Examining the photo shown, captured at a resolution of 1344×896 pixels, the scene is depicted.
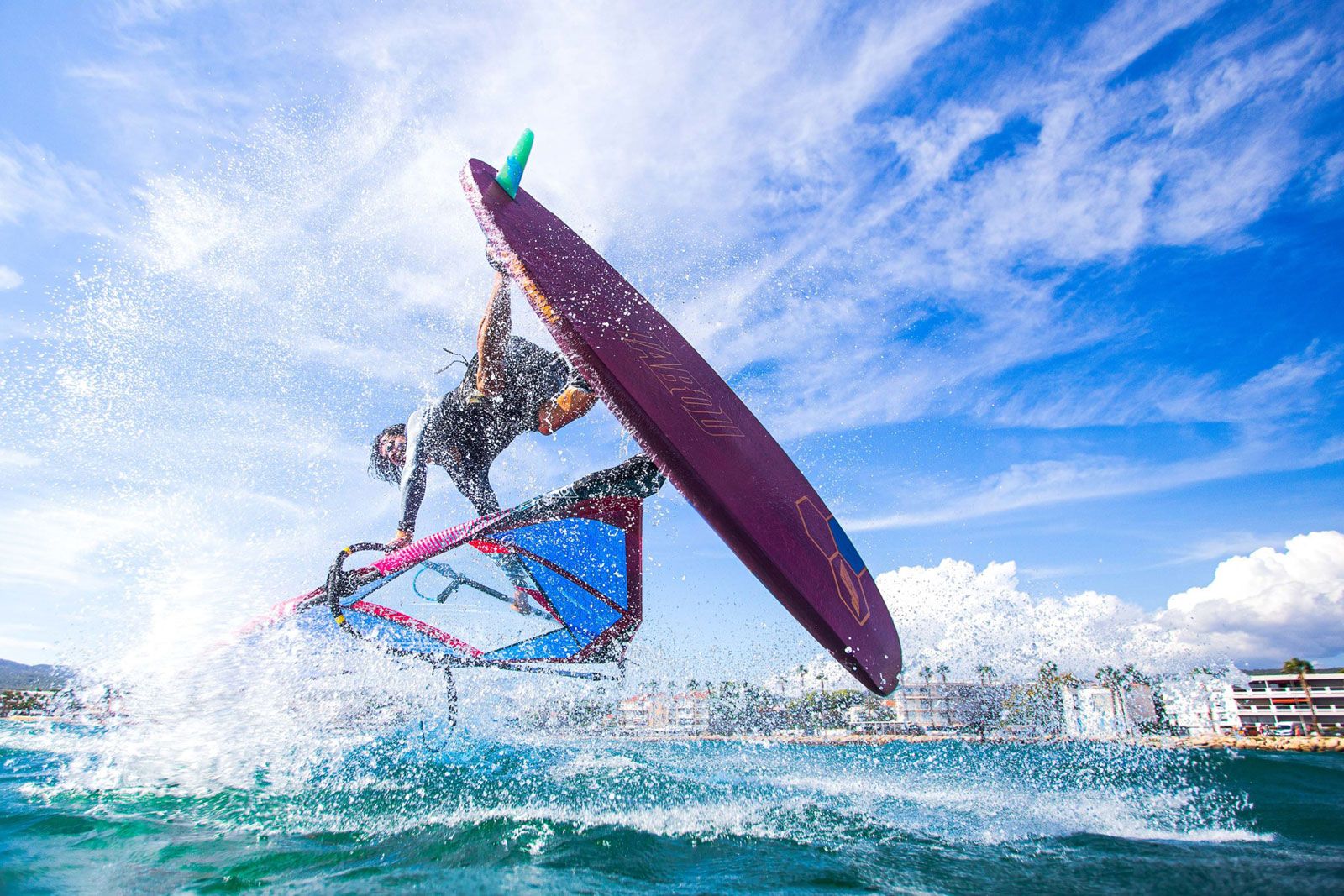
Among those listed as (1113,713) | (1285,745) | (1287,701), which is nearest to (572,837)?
(1113,713)

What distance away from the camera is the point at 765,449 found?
16.5ft

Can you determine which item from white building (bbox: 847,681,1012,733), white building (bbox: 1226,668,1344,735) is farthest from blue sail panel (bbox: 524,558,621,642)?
white building (bbox: 1226,668,1344,735)

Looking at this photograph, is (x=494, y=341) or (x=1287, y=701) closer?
(x=494, y=341)

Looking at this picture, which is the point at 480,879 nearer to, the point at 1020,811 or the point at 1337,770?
the point at 1020,811

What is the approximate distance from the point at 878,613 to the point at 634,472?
2.46m

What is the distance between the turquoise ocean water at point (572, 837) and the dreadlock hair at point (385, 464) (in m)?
3.11

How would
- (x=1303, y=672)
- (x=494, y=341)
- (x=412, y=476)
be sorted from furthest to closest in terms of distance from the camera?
1. (x=1303, y=672)
2. (x=412, y=476)
3. (x=494, y=341)

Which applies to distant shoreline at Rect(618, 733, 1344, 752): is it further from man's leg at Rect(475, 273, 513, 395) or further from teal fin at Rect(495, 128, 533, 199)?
teal fin at Rect(495, 128, 533, 199)

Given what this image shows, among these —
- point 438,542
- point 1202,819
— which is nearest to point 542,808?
point 438,542

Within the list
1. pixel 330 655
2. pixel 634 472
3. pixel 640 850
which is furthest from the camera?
pixel 330 655

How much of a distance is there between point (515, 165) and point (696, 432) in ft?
8.83

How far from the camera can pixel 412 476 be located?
19.2ft

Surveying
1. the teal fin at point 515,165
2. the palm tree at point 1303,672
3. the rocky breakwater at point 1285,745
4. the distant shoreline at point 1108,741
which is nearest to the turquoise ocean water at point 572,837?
the teal fin at point 515,165

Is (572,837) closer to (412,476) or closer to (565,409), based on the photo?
(565,409)
